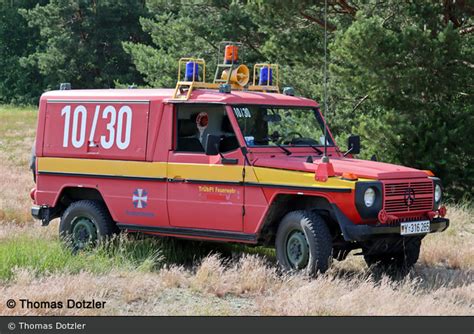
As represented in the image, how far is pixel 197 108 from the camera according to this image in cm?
1063

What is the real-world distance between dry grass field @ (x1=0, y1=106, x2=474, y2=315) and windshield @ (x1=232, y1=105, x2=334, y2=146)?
139cm

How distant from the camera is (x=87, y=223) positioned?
11.4 metres

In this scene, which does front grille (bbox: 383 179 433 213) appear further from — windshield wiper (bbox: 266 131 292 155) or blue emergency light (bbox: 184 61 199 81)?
blue emergency light (bbox: 184 61 199 81)

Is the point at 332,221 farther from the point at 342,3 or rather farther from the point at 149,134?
the point at 342,3

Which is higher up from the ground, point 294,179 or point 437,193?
point 294,179

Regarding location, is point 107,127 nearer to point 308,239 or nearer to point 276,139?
point 276,139

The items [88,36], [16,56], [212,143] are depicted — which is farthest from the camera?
[16,56]

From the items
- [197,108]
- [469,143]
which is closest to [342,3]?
[469,143]

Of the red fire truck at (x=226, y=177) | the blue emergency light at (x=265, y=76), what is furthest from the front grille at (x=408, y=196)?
the blue emergency light at (x=265, y=76)

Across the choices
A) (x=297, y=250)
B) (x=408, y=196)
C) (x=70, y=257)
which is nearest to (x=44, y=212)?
(x=70, y=257)

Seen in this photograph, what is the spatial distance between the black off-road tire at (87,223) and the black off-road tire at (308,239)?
96.7 inches

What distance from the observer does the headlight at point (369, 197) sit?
917 centimetres

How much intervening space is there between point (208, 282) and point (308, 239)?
3.80ft

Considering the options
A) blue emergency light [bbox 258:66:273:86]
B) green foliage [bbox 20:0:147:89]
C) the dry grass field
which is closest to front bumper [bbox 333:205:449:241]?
the dry grass field
